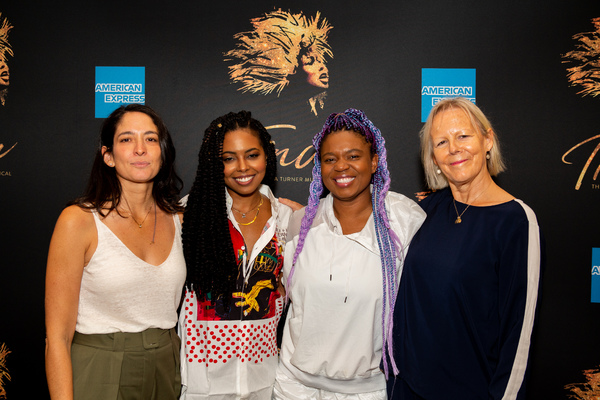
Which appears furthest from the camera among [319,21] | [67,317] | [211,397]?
[319,21]

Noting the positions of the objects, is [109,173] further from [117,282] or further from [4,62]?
[4,62]

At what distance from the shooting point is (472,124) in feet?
5.56

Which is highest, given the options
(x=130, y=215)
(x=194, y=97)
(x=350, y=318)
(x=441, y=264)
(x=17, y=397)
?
(x=194, y=97)

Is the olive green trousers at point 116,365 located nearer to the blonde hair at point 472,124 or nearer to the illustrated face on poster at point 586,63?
the blonde hair at point 472,124

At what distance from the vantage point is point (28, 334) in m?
2.70

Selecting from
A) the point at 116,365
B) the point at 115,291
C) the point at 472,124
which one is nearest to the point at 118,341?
the point at 116,365

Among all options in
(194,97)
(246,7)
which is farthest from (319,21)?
(194,97)

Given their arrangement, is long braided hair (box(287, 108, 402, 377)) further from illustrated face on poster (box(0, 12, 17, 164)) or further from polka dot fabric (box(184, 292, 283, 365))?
illustrated face on poster (box(0, 12, 17, 164))

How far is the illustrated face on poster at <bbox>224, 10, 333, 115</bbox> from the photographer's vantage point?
2.61 meters

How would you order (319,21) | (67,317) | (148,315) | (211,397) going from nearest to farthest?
(67,317)
(148,315)
(211,397)
(319,21)

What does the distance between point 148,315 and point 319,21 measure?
207cm

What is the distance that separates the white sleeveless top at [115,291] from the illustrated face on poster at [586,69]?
2698 millimetres

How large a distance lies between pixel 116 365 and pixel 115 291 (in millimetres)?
297

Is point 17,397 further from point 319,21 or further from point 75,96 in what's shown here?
point 319,21
